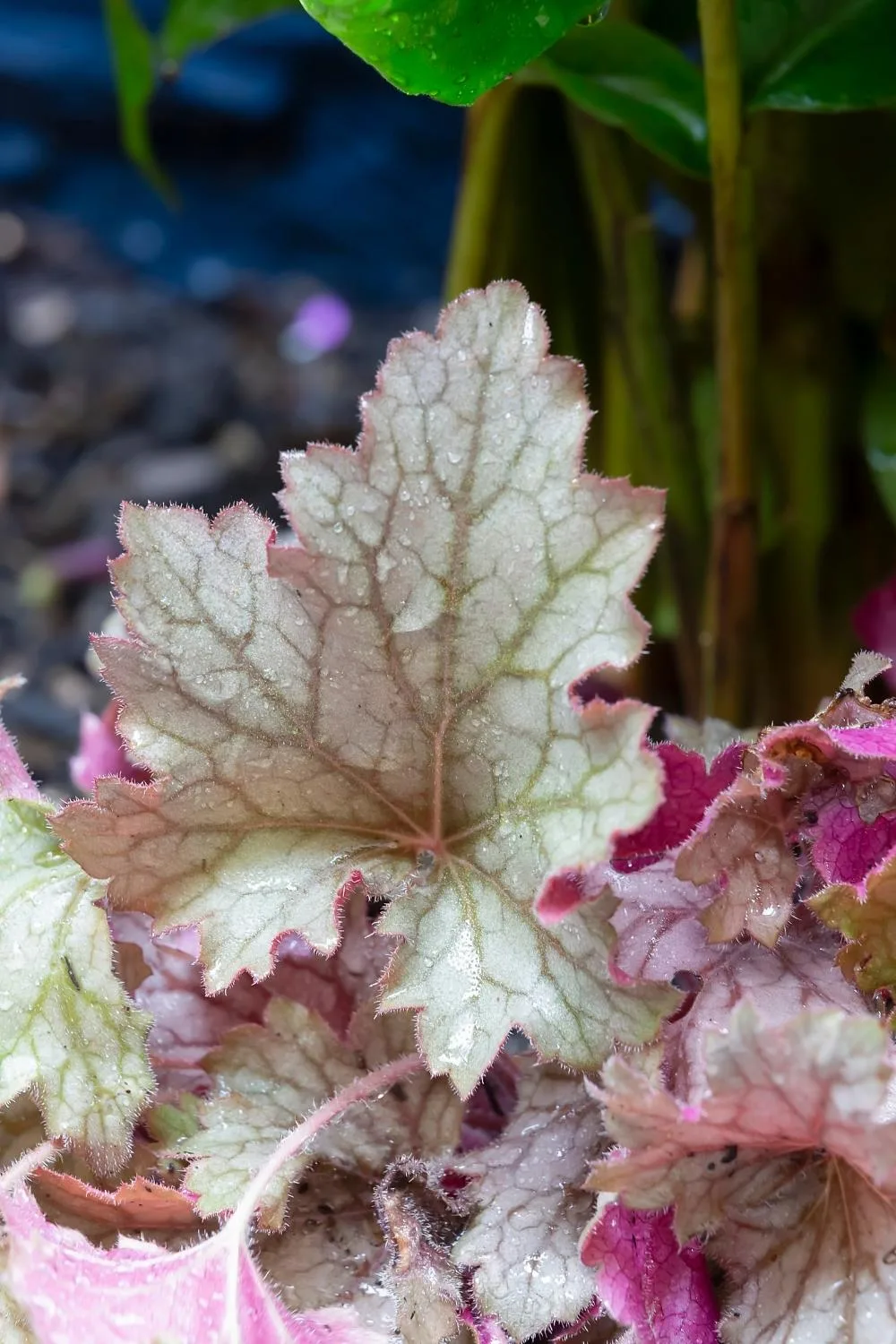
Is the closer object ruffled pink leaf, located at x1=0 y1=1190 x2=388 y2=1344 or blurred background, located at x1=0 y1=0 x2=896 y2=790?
ruffled pink leaf, located at x1=0 y1=1190 x2=388 y2=1344

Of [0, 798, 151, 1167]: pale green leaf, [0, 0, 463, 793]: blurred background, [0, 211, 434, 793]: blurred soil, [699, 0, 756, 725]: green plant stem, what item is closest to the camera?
[0, 798, 151, 1167]: pale green leaf

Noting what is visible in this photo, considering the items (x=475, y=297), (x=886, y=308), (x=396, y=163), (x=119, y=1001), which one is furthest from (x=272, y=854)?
(x=396, y=163)

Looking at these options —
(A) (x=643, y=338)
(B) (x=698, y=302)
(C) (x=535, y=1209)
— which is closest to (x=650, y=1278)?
(C) (x=535, y=1209)

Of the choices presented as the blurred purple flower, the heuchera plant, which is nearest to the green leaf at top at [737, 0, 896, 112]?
the heuchera plant

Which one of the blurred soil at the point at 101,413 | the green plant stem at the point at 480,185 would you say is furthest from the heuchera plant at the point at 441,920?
the blurred soil at the point at 101,413

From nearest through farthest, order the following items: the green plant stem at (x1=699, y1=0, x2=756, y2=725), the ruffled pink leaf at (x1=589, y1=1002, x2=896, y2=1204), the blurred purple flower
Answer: the ruffled pink leaf at (x1=589, y1=1002, x2=896, y2=1204)
the green plant stem at (x1=699, y1=0, x2=756, y2=725)
the blurred purple flower

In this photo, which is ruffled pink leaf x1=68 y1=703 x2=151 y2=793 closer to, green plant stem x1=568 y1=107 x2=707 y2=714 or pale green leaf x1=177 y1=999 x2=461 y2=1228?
pale green leaf x1=177 y1=999 x2=461 y2=1228
